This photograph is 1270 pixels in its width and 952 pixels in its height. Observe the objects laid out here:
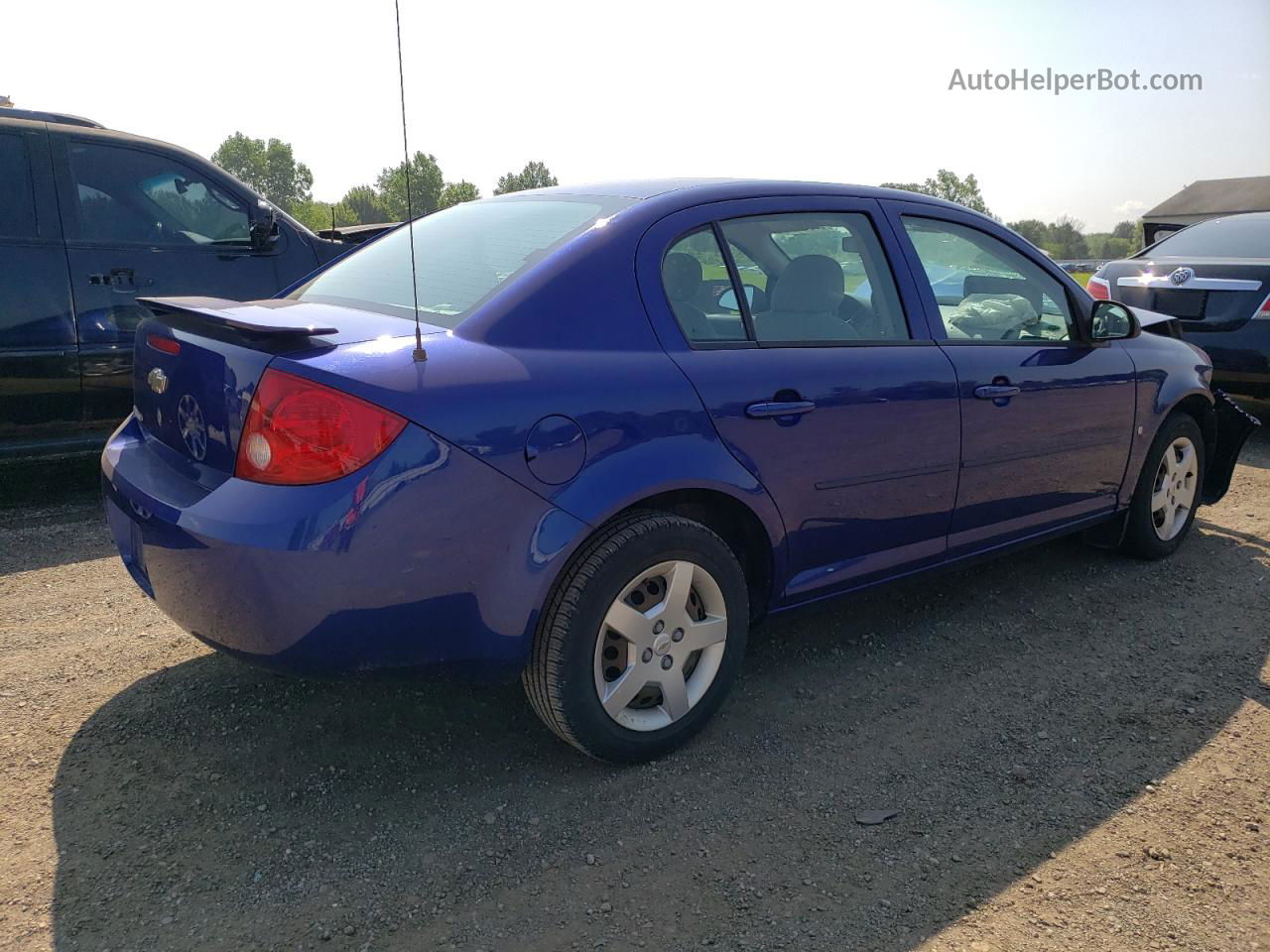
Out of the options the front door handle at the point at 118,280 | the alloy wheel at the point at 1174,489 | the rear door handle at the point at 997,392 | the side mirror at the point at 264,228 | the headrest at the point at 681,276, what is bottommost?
the alloy wheel at the point at 1174,489

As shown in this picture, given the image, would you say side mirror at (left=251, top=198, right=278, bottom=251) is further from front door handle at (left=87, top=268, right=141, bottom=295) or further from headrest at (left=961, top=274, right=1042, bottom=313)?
headrest at (left=961, top=274, right=1042, bottom=313)

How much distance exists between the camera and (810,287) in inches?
128

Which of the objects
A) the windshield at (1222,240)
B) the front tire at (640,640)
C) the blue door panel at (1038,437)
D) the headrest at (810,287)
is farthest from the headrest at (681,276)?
the windshield at (1222,240)

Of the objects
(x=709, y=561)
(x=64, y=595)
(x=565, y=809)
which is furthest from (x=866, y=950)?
(x=64, y=595)

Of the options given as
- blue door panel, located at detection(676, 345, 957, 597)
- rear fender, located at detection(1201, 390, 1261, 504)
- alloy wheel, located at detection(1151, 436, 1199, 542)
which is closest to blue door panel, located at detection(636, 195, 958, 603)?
blue door panel, located at detection(676, 345, 957, 597)

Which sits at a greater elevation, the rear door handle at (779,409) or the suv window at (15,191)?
the suv window at (15,191)

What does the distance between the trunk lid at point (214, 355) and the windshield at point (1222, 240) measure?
6872 mm

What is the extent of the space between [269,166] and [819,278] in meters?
136

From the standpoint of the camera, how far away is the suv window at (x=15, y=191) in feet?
16.2

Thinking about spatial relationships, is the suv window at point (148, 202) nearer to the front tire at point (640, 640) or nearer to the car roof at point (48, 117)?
the car roof at point (48, 117)

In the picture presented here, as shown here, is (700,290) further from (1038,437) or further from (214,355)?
(1038,437)

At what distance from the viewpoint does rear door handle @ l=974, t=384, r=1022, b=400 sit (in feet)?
11.5

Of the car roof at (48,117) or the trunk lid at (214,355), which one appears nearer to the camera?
the trunk lid at (214,355)

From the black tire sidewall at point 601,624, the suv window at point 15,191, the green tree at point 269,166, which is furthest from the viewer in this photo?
the green tree at point 269,166
